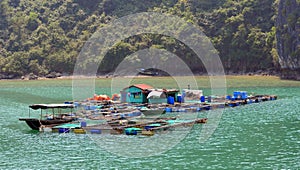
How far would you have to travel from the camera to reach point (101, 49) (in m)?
114

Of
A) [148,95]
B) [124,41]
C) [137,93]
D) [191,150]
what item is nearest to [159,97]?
[148,95]

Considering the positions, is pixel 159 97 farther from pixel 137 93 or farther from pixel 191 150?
pixel 191 150

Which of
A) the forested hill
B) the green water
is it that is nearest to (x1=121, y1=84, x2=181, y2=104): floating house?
the green water

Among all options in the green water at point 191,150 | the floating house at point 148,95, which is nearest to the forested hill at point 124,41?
the floating house at point 148,95

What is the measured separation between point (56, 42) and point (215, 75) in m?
35.2

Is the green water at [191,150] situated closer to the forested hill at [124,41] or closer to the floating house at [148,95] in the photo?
the floating house at [148,95]

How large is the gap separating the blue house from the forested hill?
4225 centimetres

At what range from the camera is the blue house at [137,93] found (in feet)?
175

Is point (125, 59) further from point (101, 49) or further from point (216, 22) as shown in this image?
point (216, 22)

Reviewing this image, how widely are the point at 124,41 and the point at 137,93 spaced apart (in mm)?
60943

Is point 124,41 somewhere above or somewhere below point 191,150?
above

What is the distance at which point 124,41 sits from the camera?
114188 mm

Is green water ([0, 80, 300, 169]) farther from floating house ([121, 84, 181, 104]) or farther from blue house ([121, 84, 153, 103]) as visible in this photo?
blue house ([121, 84, 153, 103])

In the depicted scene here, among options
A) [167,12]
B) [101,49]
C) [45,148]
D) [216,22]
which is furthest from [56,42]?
[45,148]
